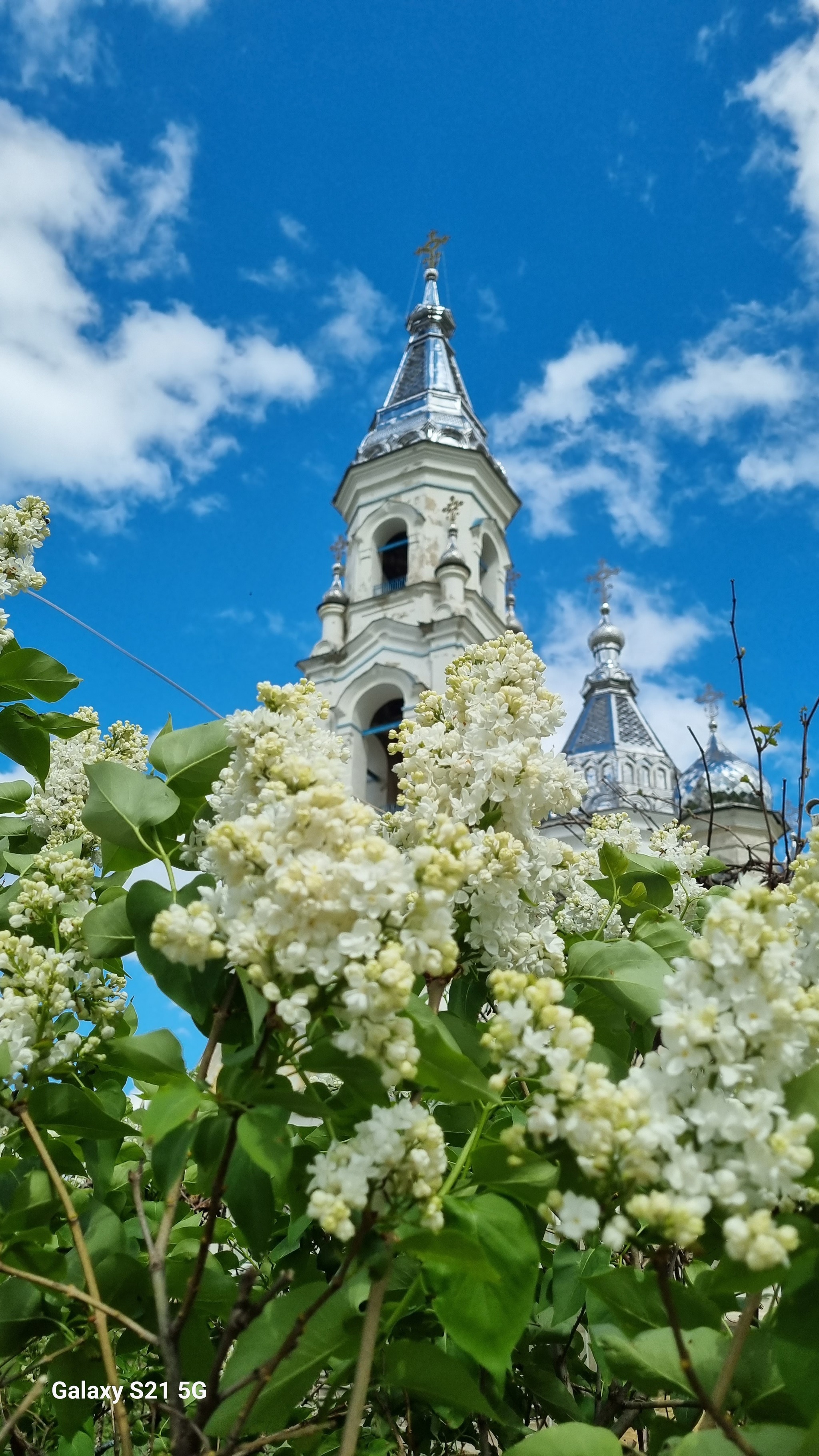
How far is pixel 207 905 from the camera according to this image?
1.08 m

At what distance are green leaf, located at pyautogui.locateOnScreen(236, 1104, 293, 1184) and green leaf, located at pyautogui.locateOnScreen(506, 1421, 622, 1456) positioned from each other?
0.36 metres

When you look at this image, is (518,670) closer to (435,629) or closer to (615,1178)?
(615,1178)

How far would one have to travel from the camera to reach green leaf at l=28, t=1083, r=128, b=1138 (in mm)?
1287

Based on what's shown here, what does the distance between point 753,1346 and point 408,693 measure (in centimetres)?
1575

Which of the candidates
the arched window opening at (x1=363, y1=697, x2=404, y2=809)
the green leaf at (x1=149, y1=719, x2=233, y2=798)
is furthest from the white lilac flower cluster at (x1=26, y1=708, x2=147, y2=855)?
the arched window opening at (x1=363, y1=697, x2=404, y2=809)

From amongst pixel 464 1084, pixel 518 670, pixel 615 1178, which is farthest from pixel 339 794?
pixel 518 670

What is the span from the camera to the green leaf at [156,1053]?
1.03 m

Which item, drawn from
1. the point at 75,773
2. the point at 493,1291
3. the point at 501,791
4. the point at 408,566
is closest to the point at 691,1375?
the point at 493,1291

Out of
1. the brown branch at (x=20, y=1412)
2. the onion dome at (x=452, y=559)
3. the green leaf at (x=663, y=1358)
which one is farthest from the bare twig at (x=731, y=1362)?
the onion dome at (x=452, y=559)

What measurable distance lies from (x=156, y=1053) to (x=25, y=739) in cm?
121

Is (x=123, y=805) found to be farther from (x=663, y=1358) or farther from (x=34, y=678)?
(x=663, y=1358)

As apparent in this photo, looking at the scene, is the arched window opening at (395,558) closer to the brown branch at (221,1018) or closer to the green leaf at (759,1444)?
the brown branch at (221,1018)

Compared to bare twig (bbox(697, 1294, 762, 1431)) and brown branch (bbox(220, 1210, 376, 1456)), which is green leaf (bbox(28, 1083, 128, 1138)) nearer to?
brown branch (bbox(220, 1210, 376, 1456))

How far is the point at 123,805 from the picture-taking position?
4.61 feet
